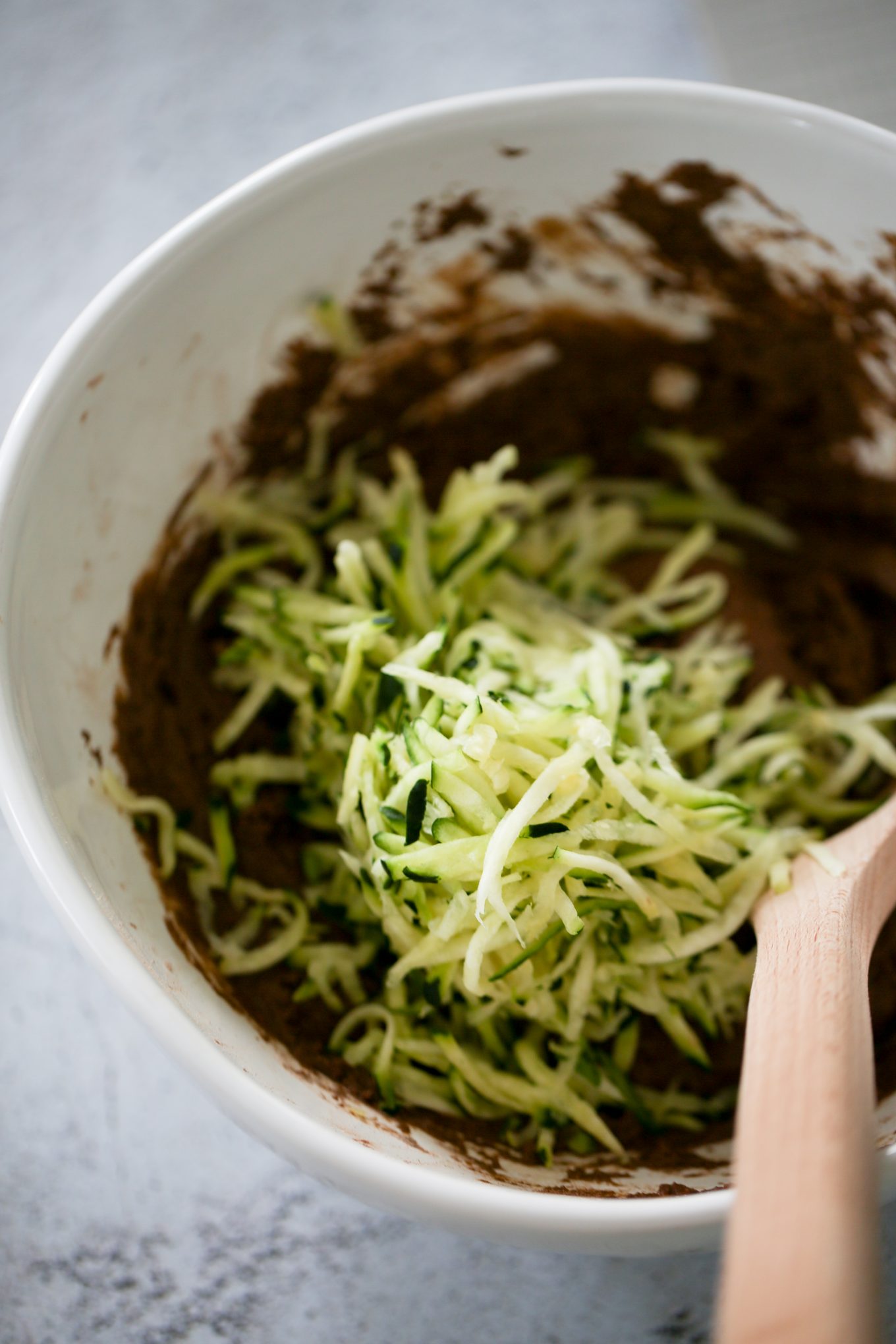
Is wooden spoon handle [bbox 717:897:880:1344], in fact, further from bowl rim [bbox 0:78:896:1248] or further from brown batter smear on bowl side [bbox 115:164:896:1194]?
brown batter smear on bowl side [bbox 115:164:896:1194]

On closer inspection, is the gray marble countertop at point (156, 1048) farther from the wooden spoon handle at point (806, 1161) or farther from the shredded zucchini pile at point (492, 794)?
the wooden spoon handle at point (806, 1161)

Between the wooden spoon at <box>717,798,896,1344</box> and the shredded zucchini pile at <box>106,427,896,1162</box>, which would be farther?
the shredded zucchini pile at <box>106,427,896,1162</box>

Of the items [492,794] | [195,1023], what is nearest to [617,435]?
[492,794]

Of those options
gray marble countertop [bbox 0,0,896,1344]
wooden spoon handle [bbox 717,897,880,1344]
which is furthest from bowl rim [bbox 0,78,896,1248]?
gray marble countertop [bbox 0,0,896,1344]

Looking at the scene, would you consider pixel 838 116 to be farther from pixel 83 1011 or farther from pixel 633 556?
pixel 83 1011

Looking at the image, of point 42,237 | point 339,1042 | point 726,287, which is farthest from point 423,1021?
point 42,237

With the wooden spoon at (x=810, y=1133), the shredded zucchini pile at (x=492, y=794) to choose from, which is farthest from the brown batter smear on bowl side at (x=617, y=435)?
the wooden spoon at (x=810, y=1133)
